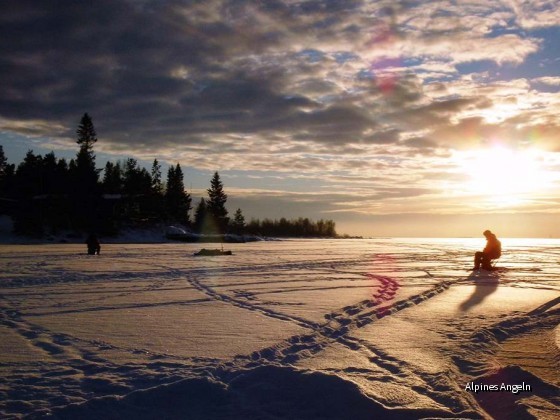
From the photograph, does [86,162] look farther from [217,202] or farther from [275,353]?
[275,353]

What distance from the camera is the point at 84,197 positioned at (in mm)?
66000

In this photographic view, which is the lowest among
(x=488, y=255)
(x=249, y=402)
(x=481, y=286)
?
(x=249, y=402)

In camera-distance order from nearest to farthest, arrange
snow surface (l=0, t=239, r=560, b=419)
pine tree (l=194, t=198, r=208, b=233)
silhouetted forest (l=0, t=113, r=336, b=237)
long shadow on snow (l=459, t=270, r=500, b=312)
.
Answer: snow surface (l=0, t=239, r=560, b=419)
long shadow on snow (l=459, t=270, r=500, b=312)
silhouetted forest (l=0, t=113, r=336, b=237)
pine tree (l=194, t=198, r=208, b=233)

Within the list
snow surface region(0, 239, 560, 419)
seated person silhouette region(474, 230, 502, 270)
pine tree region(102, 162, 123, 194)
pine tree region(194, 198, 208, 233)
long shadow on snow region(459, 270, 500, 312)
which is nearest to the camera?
snow surface region(0, 239, 560, 419)

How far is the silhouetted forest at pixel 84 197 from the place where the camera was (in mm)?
63250

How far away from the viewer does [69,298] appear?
34.9ft

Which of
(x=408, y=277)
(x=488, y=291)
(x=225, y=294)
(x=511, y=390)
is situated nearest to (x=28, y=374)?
(x=511, y=390)

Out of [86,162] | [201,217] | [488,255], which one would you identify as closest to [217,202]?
[201,217]

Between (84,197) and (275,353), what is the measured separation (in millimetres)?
65443

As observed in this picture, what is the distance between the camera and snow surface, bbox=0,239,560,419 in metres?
4.35

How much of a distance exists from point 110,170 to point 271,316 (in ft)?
320

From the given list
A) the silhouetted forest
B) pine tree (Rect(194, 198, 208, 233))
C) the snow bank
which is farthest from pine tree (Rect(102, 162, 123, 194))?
the snow bank

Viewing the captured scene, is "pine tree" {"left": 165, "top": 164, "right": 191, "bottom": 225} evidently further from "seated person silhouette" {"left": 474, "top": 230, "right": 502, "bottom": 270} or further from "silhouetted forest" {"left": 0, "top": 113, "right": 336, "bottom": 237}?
"seated person silhouette" {"left": 474, "top": 230, "right": 502, "bottom": 270}

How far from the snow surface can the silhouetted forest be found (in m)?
54.4
